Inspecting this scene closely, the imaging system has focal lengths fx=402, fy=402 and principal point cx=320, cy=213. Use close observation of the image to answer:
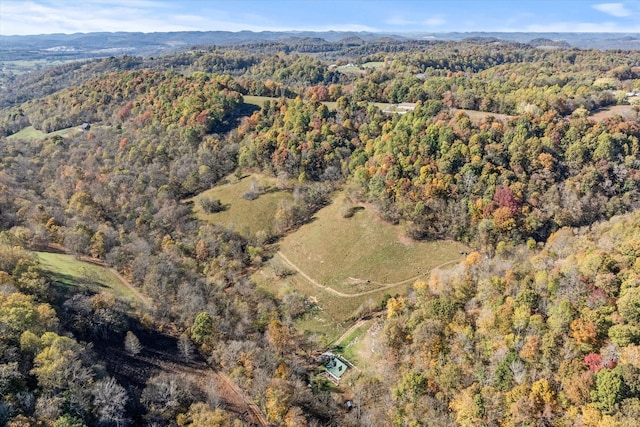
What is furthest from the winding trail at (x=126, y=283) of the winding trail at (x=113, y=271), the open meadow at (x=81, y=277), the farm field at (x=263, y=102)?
the farm field at (x=263, y=102)

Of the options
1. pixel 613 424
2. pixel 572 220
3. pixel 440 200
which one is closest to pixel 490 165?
pixel 440 200

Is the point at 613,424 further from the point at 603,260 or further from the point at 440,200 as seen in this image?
the point at 440,200

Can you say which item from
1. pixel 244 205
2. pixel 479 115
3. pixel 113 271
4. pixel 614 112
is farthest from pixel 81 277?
pixel 614 112

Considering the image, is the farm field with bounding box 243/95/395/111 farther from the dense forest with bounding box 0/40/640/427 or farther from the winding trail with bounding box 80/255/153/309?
the winding trail with bounding box 80/255/153/309

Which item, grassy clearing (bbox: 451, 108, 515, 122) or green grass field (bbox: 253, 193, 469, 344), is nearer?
green grass field (bbox: 253, 193, 469, 344)

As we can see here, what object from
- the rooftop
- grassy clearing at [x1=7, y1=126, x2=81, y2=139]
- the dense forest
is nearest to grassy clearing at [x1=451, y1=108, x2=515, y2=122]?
the dense forest

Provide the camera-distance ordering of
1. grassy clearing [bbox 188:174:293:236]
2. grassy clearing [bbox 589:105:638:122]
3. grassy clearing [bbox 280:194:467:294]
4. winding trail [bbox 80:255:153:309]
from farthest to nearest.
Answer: grassy clearing [bbox 589:105:638:122]
grassy clearing [bbox 188:174:293:236]
grassy clearing [bbox 280:194:467:294]
winding trail [bbox 80:255:153:309]

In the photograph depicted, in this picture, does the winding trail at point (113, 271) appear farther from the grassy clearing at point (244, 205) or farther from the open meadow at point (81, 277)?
the grassy clearing at point (244, 205)
